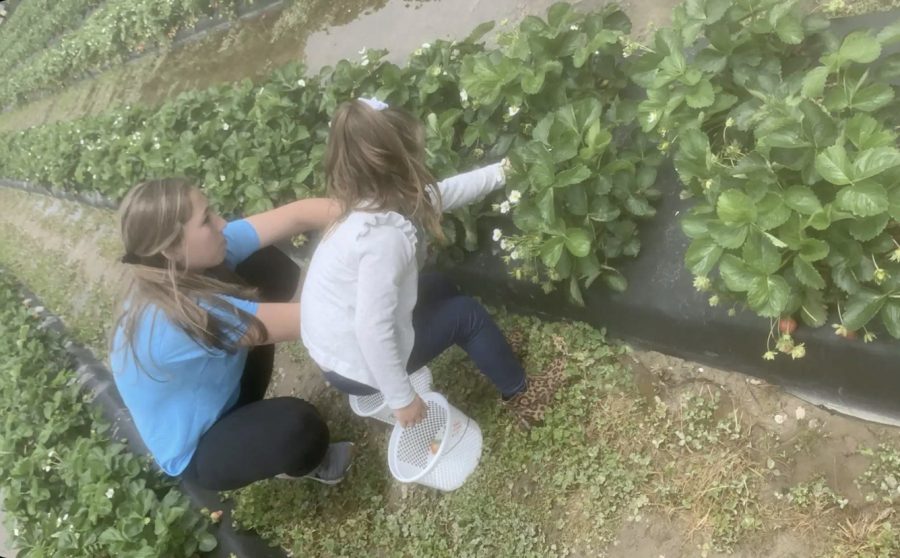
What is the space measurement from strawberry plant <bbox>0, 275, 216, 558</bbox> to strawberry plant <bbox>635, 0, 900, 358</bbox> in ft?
7.21

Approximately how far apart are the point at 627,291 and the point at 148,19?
6.49 m

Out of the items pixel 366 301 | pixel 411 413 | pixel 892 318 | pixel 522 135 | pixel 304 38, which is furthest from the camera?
pixel 304 38

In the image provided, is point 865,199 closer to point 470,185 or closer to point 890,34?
point 890,34

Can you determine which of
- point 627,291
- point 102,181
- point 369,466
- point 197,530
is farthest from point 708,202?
point 102,181

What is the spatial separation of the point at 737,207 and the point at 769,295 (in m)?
A: 0.24

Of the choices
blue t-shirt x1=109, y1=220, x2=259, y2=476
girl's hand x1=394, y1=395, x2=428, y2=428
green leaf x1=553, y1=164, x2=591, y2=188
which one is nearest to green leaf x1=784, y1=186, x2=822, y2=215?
green leaf x1=553, y1=164, x2=591, y2=188

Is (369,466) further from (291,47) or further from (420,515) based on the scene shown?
(291,47)

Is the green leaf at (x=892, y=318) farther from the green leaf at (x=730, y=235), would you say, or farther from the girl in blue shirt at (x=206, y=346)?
the girl in blue shirt at (x=206, y=346)

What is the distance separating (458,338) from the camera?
2338mm

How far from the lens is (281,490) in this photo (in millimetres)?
2943

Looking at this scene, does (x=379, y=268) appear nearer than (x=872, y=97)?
No

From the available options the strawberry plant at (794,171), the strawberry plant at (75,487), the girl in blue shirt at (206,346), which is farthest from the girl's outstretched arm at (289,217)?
the strawberry plant at (794,171)

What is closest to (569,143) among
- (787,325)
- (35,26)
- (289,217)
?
(787,325)

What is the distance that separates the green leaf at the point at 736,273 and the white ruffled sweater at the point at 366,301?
33.4 inches
